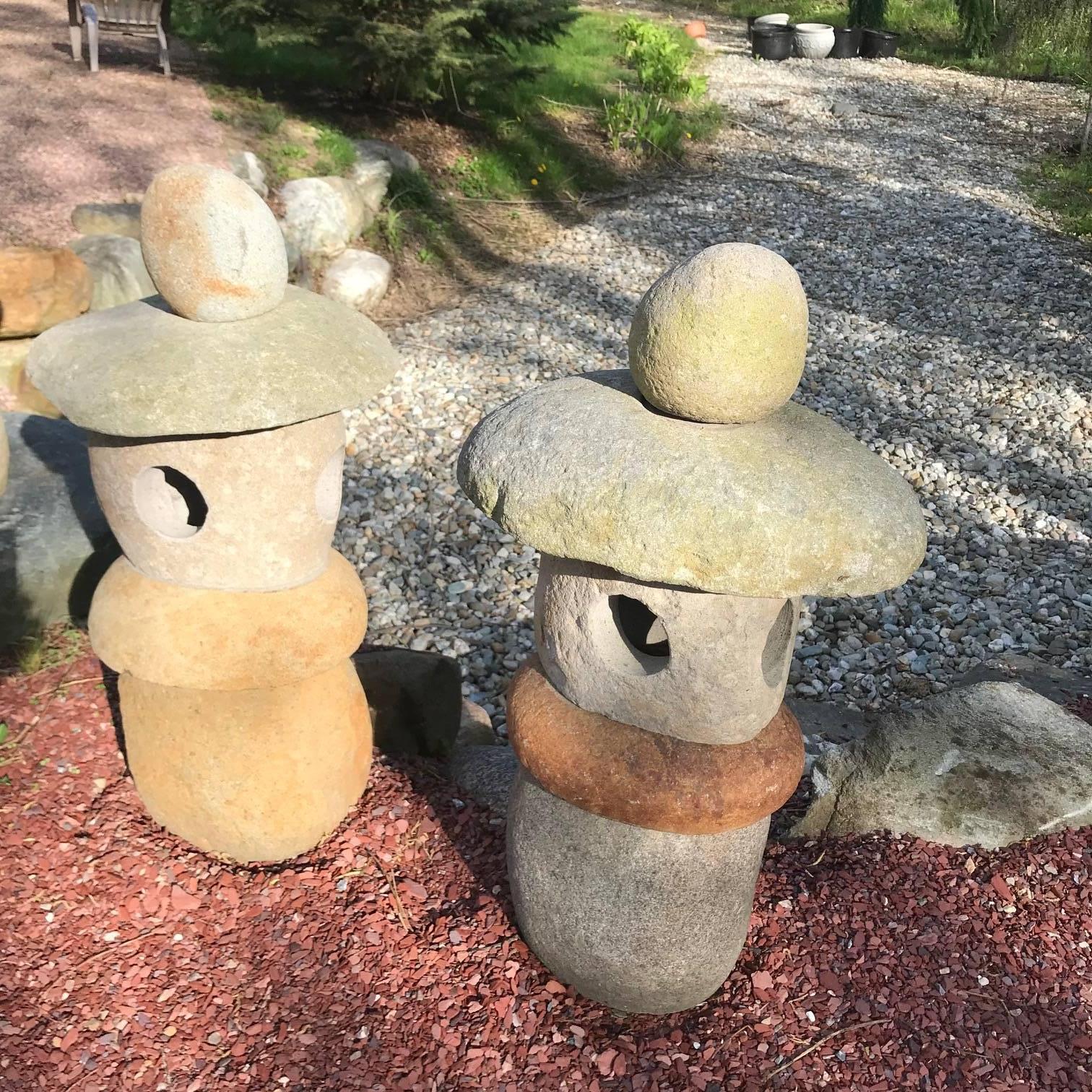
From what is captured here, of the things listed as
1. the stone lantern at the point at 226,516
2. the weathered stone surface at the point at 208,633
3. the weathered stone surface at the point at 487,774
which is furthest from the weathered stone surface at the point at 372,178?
the weathered stone surface at the point at 208,633

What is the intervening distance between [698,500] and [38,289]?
16.6 feet

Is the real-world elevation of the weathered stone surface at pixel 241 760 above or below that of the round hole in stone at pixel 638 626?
below

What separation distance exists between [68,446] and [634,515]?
123 inches

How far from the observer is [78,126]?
8.23 meters

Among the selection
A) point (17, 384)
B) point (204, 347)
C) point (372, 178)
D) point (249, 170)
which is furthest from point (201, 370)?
point (372, 178)

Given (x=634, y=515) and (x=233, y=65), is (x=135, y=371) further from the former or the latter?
(x=233, y=65)

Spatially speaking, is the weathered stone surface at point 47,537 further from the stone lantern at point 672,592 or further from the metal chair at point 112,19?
the metal chair at point 112,19

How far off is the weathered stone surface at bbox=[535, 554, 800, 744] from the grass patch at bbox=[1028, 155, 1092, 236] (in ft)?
30.1

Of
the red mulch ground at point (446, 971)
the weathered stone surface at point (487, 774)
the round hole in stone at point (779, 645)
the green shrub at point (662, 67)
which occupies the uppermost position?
the green shrub at point (662, 67)

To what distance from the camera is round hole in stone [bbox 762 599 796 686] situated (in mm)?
2410

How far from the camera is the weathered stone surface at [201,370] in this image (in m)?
2.44

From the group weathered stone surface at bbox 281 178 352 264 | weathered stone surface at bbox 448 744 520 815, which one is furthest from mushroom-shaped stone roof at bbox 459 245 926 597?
weathered stone surface at bbox 281 178 352 264

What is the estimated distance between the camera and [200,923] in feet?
9.43

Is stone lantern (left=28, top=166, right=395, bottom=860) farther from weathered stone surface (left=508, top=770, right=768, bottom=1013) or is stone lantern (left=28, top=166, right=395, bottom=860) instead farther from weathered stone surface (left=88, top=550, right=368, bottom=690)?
weathered stone surface (left=508, top=770, right=768, bottom=1013)
